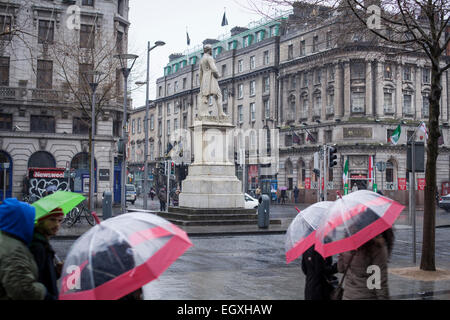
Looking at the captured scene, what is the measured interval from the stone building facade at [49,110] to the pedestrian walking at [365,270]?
1347 inches

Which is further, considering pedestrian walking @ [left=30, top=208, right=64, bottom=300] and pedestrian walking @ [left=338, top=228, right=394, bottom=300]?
pedestrian walking @ [left=338, top=228, right=394, bottom=300]

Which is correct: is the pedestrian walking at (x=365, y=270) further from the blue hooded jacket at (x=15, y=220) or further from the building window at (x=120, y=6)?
the building window at (x=120, y=6)

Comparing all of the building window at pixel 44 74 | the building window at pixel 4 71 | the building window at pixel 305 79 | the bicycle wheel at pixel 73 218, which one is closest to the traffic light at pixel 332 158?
the bicycle wheel at pixel 73 218

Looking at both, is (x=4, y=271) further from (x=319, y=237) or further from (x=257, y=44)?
(x=257, y=44)

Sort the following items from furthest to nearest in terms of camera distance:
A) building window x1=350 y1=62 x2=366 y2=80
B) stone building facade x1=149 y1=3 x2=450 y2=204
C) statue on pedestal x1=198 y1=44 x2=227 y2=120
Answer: building window x1=350 y1=62 x2=366 y2=80
stone building facade x1=149 y1=3 x2=450 y2=204
statue on pedestal x1=198 y1=44 x2=227 y2=120

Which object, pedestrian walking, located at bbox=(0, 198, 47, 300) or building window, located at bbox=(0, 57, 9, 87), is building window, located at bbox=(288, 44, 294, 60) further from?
pedestrian walking, located at bbox=(0, 198, 47, 300)

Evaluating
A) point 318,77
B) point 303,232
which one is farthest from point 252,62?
point 303,232

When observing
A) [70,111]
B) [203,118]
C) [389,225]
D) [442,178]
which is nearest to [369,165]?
[442,178]

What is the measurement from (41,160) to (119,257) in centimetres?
3700

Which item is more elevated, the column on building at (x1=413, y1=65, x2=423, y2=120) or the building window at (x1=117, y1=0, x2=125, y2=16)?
the building window at (x1=117, y1=0, x2=125, y2=16)

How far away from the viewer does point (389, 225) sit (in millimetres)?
4699

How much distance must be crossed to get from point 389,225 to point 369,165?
5130cm

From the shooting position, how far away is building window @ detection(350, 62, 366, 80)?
5503 cm

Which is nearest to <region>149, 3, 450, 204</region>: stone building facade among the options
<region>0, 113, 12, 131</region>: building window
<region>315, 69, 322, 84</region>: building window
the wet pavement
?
<region>315, 69, 322, 84</region>: building window
